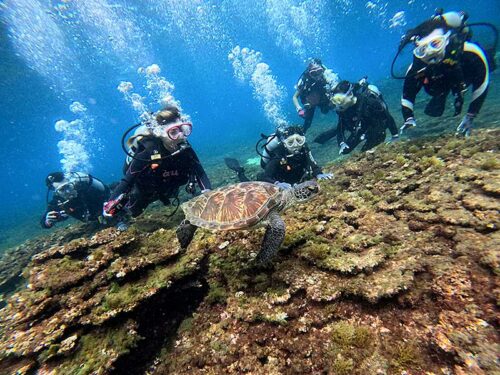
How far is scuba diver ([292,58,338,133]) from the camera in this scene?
50.2ft

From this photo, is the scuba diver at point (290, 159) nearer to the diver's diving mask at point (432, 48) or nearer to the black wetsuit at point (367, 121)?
the black wetsuit at point (367, 121)

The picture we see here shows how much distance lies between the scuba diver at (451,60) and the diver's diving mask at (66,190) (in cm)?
1313

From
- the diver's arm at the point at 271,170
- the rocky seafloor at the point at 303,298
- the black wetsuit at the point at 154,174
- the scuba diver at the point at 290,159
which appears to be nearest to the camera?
the rocky seafloor at the point at 303,298

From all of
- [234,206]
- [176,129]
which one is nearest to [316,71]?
[176,129]

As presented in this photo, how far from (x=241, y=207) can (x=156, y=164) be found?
12.4 feet

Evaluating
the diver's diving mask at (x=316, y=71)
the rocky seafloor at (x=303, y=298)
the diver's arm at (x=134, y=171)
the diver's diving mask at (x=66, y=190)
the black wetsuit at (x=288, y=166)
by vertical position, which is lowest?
the rocky seafloor at (x=303, y=298)

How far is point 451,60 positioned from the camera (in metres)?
7.07

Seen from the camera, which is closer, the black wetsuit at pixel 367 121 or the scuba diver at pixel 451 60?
the scuba diver at pixel 451 60

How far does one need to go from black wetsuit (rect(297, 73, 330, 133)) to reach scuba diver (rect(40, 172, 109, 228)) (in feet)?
42.8

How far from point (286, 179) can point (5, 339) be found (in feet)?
25.8

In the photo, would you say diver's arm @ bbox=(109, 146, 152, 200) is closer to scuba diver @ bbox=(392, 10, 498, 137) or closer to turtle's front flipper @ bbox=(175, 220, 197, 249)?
turtle's front flipper @ bbox=(175, 220, 197, 249)

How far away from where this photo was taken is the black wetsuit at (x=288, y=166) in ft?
27.2

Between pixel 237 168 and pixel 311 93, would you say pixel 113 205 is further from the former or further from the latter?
pixel 311 93

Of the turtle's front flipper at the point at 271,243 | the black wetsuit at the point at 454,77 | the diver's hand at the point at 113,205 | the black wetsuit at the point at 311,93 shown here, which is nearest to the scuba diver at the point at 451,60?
the black wetsuit at the point at 454,77
